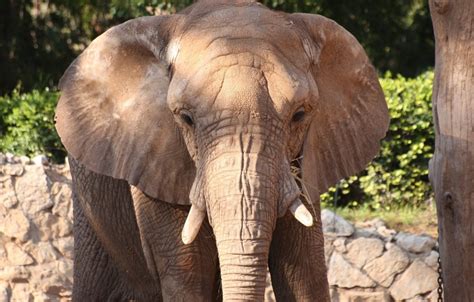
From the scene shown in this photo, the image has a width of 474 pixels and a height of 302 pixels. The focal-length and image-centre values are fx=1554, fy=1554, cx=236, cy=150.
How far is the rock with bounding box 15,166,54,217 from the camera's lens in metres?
10.4

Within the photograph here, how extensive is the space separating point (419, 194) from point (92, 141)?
5088 mm

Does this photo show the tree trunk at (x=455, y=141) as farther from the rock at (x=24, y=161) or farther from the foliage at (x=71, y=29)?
the foliage at (x=71, y=29)

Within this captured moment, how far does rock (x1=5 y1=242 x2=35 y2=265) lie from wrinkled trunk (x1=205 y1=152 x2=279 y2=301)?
4.44m

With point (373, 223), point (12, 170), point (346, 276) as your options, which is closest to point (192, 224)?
point (346, 276)

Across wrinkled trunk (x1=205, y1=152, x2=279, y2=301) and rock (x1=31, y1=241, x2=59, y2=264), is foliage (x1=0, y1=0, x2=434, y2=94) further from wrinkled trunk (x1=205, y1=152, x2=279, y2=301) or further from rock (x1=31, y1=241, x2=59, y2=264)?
wrinkled trunk (x1=205, y1=152, x2=279, y2=301)

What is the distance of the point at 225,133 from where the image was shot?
6.14 metres

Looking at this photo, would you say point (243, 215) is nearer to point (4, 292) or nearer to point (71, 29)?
point (4, 292)

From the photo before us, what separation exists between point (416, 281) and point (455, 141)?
8.17 feet

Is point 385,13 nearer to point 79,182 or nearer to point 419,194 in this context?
point 419,194

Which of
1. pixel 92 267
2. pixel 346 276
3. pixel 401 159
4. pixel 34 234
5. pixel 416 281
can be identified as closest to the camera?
pixel 92 267

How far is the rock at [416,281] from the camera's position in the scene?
990cm

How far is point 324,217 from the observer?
10289 millimetres

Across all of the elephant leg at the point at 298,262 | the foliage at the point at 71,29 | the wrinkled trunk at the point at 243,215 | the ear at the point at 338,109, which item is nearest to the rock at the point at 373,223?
the foliage at the point at 71,29

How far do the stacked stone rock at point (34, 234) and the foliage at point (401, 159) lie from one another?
2.21 meters
